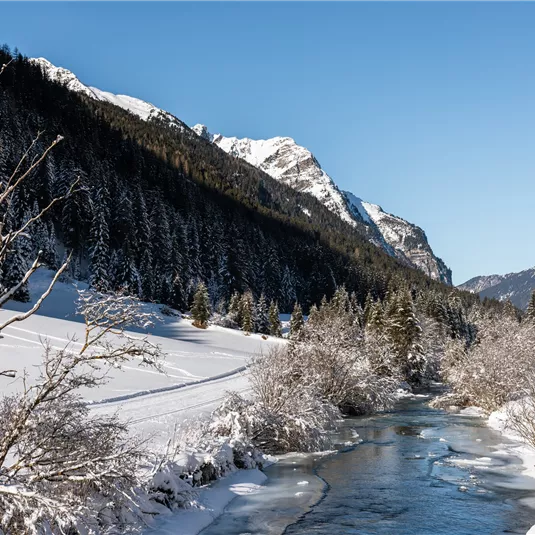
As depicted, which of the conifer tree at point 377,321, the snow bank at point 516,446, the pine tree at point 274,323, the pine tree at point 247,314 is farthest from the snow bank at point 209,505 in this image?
the pine tree at point 274,323

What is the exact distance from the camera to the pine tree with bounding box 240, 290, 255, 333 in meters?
82.6

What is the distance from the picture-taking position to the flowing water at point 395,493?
13508 mm

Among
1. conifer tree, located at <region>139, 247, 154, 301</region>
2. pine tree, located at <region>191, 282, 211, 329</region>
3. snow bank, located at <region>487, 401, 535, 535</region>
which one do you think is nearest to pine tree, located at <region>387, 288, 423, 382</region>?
snow bank, located at <region>487, 401, 535, 535</region>

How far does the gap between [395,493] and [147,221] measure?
8580 cm

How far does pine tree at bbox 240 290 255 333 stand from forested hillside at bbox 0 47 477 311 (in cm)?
1038

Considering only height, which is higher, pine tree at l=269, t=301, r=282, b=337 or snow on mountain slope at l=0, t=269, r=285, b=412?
pine tree at l=269, t=301, r=282, b=337

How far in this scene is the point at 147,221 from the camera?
97.4 meters

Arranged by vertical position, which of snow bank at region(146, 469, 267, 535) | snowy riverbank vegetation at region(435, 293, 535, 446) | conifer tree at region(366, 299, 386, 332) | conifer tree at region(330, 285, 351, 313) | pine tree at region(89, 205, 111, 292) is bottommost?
snow bank at region(146, 469, 267, 535)

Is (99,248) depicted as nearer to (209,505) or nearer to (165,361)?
(165,361)

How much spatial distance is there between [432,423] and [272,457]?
1255cm

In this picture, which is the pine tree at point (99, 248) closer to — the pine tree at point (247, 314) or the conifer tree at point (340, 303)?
the pine tree at point (247, 314)

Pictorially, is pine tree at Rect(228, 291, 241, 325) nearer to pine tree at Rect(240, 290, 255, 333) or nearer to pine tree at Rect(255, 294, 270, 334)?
pine tree at Rect(240, 290, 255, 333)

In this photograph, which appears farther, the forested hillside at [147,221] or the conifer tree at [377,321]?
the forested hillside at [147,221]

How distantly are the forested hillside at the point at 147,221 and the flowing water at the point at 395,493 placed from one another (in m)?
40.6
